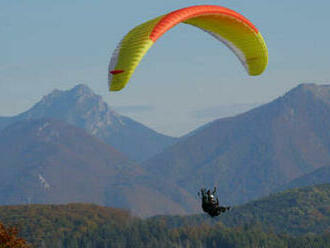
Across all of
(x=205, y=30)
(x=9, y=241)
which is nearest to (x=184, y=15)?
(x=205, y=30)

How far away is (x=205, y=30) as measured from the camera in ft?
140

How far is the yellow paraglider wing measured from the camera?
1307 inches

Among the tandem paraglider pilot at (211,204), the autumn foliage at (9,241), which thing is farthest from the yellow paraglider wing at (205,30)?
the autumn foliage at (9,241)

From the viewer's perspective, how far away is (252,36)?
41.3m

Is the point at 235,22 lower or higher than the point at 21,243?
higher

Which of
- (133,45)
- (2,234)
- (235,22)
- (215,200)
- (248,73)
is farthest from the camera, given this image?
(2,234)

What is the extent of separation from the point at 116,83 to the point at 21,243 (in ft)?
76.1

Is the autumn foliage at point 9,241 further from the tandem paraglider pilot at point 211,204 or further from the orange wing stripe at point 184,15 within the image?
the orange wing stripe at point 184,15

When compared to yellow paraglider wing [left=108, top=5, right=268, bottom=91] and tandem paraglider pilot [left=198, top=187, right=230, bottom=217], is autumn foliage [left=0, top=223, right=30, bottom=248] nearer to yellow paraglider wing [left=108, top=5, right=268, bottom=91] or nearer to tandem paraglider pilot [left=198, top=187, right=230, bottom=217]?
tandem paraglider pilot [left=198, top=187, right=230, bottom=217]

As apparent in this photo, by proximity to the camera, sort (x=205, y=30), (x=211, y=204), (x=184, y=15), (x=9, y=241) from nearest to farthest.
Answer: (x=184, y=15) < (x=211, y=204) < (x=205, y=30) < (x=9, y=241)

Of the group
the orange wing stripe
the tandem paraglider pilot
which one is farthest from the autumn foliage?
the orange wing stripe

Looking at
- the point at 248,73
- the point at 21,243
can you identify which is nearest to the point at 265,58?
the point at 248,73

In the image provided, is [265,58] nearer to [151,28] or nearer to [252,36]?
[252,36]

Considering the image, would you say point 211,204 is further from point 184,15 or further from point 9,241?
point 9,241
